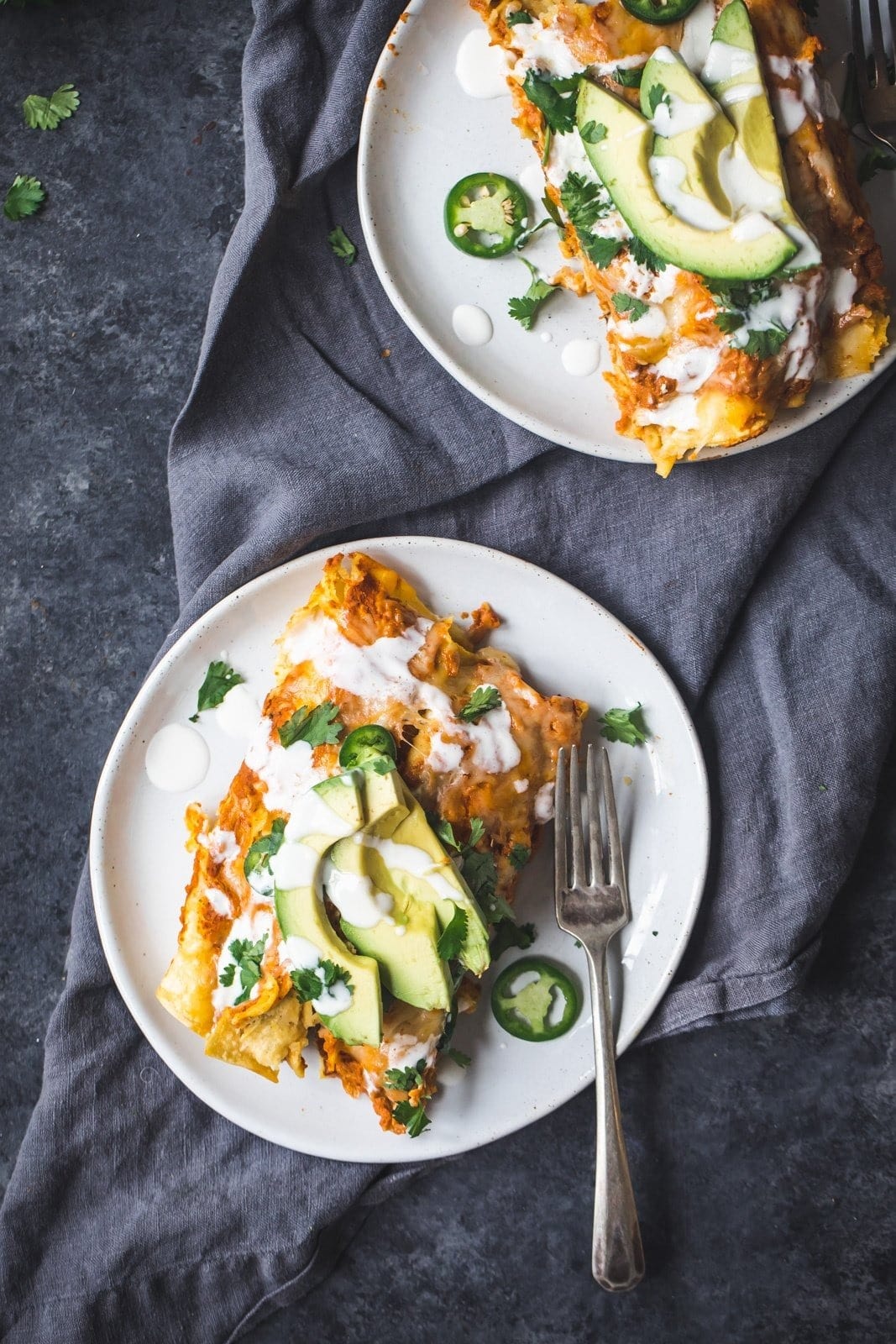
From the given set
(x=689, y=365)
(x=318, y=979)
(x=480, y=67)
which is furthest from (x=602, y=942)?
(x=480, y=67)

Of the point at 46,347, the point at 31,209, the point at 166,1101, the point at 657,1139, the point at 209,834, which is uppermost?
the point at 31,209

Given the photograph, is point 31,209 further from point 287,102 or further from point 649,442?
point 649,442

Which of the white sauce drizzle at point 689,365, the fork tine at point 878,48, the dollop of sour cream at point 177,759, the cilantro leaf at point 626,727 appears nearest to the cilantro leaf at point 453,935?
the cilantro leaf at point 626,727

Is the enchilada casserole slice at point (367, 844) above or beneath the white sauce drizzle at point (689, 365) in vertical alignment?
beneath

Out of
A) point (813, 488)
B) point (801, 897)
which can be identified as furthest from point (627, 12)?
point (801, 897)

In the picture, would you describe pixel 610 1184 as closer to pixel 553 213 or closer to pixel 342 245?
pixel 553 213

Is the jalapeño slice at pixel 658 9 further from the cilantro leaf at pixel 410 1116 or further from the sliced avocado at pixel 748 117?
the cilantro leaf at pixel 410 1116

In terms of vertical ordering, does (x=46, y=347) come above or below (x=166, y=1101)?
above
